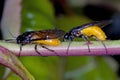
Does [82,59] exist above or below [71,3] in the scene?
below

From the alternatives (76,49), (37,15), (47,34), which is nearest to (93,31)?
(47,34)

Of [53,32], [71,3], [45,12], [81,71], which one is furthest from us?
[71,3]

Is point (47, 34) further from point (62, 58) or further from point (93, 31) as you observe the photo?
point (62, 58)

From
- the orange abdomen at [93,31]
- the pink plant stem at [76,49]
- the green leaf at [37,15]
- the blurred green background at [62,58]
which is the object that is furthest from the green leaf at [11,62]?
the green leaf at [37,15]

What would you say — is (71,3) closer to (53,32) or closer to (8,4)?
(8,4)

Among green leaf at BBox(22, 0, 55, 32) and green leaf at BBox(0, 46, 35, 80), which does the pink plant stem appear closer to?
green leaf at BBox(0, 46, 35, 80)

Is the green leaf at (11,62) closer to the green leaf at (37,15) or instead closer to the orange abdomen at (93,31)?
the orange abdomen at (93,31)

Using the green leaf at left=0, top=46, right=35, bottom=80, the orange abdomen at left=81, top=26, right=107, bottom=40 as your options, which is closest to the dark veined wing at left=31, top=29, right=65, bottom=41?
the orange abdomen at left=81, top=26, right=107, bottom=40

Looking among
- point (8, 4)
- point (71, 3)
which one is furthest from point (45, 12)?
point (71, 3)
